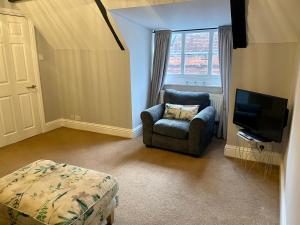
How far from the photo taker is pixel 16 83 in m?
3.88

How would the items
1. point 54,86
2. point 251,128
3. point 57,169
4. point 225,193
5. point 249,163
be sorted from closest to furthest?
point 57,169, point 225,193, point 251,128, point 249,163, point 54,86

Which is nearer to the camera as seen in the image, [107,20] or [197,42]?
[107,20]

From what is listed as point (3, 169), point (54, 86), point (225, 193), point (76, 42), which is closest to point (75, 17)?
point (76, 42)

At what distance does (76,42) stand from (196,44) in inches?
86.8

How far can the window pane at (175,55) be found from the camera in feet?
14.1

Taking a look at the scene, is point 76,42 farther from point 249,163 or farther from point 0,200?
point 249,163

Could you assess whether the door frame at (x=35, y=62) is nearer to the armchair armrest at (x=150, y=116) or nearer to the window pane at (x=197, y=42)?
the armchair armrest at (x=150, y=116)

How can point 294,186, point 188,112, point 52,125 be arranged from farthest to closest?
1. point 52,125
2. point 188,112
3. point 294,186

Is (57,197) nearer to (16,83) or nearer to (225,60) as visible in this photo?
(16,83)

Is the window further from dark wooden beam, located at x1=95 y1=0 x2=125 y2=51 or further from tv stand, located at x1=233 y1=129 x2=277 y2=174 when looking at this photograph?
tv stand, located at x1=233 y1=129 x2=277 y2=174

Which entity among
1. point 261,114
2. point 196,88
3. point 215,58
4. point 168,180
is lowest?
point 168,180

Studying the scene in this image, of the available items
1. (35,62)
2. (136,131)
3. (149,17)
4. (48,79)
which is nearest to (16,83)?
(35,62)

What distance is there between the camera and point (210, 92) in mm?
4152

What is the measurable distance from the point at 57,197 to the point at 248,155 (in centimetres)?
260
